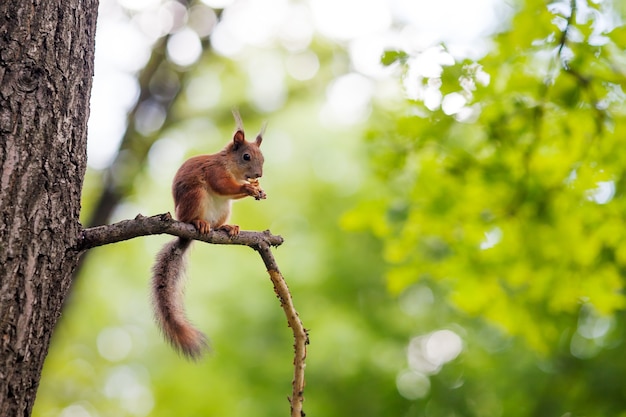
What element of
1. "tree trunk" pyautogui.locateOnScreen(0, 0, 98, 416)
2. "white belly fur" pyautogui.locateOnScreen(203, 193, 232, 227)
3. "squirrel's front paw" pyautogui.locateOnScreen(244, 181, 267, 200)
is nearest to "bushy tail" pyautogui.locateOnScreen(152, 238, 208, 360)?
"white belly fur" pyautogui.locateOnScreen(203, 193, 232, 227)

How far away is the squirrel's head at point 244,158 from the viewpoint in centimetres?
321

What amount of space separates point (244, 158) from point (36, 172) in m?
1.32

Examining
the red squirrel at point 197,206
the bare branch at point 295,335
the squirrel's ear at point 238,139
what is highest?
the squirrel's ear at point 238,139

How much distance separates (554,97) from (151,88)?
5.82 meters

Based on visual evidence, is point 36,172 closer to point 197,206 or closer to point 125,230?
point 125,230

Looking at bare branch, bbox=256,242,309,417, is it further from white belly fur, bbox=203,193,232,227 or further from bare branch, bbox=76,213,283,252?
white belly fur, bbox=203,193,232,227

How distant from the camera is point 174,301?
2.54 metres

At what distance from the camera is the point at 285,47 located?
1082cm

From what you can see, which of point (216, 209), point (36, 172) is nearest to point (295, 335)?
point (36, 172)

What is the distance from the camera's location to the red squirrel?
2.40m

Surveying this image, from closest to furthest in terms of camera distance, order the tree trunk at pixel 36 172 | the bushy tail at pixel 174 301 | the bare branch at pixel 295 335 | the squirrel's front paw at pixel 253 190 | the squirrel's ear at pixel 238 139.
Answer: the tree trunk at pixel 36 172
the bare branch at pixel 295 335
the bushy tail at pixel 174 301
the squirrel's front paw at pixel 253 190
the squirrel's ear at pixel 238 139

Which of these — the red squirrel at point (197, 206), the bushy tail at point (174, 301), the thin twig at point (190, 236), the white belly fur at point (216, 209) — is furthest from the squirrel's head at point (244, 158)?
the thin twig at point (190, 236)

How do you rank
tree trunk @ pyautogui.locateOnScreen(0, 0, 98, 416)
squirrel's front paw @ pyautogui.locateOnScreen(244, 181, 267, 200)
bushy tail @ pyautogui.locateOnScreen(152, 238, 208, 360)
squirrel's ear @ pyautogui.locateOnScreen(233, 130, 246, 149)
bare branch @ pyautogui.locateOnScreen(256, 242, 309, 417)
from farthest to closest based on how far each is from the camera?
squirrel's ear @ pyautogui.locateOnScreen(233, 130, 246, 149)
squirrel's front paw @ pyautogui.locateOnScreen(244, 181, 267, 200)
bushy tail @ pyautogui.locateOnScreen(152, 238, 208, 360)
bare branch @ pyautogui.locateOnScreen(256, 242, 309, 417)
tree trunk @ pyautogui.locateOnScreen(0, 0, 98, 416)

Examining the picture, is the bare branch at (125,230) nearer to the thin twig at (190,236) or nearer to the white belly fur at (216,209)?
the thin twig at (190,236)
